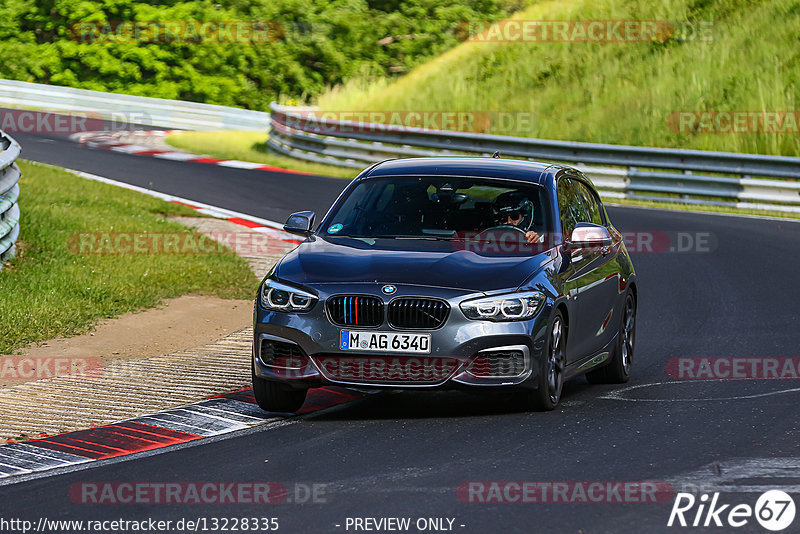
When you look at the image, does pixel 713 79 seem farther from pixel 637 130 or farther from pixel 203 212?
pixel 203 212

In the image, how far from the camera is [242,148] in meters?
32.7

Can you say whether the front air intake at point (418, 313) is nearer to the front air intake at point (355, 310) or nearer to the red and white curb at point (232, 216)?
the front air intake at point (355, 310)

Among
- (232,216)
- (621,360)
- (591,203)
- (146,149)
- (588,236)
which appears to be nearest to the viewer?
(588,236)

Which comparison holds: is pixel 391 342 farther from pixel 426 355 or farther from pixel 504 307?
pixel 504 307

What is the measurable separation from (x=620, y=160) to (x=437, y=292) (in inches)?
727

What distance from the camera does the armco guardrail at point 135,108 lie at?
38375 millimetres

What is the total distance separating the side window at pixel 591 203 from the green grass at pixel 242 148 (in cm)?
1670

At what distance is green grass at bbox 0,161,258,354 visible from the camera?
12.1 metres

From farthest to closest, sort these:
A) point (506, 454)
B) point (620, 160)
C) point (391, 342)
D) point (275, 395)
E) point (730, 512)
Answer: point (620, 160) → point (275, 395) → point (391, 342) → point (506, 454) → point (730, 512)

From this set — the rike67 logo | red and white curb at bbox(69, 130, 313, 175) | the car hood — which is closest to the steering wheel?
the car hood

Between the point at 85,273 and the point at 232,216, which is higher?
the point at 85,273

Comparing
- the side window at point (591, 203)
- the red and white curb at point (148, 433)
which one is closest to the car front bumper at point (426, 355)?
the red and white curb at point (148, 433)

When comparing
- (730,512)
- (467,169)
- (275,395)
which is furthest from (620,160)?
(730,512)

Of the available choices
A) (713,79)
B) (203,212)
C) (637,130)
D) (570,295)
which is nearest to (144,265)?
(203,212)
